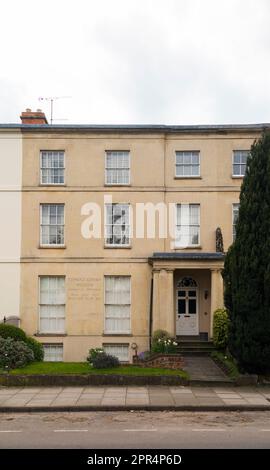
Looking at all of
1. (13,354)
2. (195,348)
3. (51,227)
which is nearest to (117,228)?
(51,227)

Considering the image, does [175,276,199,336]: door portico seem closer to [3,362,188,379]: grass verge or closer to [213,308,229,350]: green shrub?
[213,308,229,350]: green shrub

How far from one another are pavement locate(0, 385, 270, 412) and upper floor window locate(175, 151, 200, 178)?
11380 mm

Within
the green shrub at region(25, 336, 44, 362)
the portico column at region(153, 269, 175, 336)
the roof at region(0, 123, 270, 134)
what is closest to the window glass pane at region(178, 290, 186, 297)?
the portico column at region(153, 269, 175, 336)

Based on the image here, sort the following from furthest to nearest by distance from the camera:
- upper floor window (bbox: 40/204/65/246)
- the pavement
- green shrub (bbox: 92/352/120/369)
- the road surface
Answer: upper floor window (bbox: 40/204/65/246) → green shrub (bbox: 92/352/120/369) → the pavement → the road surface

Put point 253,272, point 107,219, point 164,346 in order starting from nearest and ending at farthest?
point 253,272, point 164,346, point 107,219

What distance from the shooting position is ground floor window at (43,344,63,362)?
92.4ft

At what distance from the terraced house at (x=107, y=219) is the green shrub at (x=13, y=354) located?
444cm

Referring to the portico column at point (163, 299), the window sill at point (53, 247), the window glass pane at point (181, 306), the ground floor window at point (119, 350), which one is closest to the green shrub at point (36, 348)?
the ground floor window at point (119, 350)

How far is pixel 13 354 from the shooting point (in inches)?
907

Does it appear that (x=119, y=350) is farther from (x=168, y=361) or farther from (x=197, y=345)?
(x=168, y=361)

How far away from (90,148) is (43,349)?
9.45 meters

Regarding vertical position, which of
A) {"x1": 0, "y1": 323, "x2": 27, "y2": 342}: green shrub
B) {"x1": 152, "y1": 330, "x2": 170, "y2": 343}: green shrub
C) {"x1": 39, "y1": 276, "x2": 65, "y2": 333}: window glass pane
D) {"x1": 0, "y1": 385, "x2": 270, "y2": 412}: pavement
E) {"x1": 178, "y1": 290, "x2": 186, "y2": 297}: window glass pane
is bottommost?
{"x1": 0, "y1": 385, "x2": 270, "y2": 412}: pavement

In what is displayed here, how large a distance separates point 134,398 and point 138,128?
14068mm
